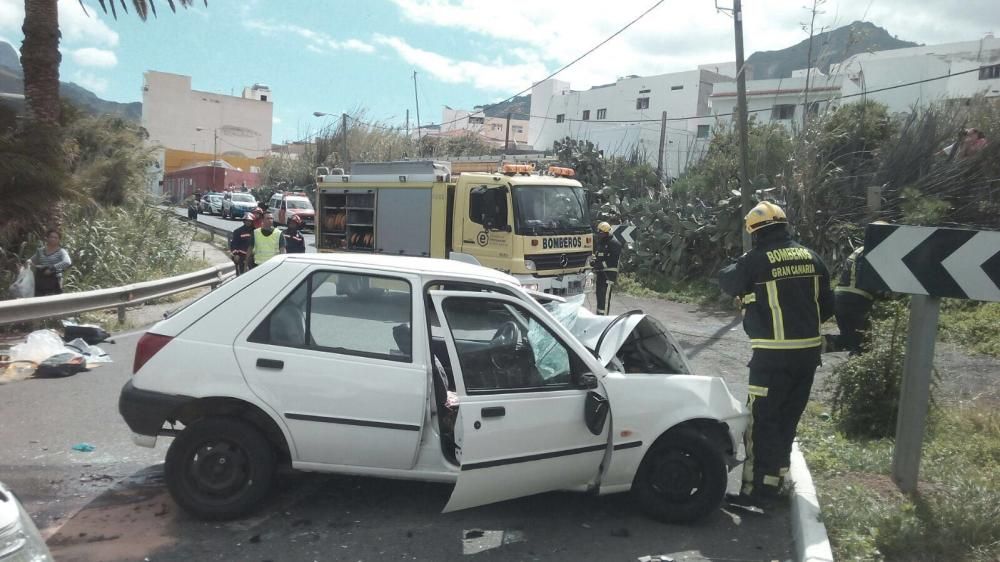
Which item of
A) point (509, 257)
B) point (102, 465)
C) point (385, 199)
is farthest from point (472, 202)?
point (102, 465)

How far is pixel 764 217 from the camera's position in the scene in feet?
16.1

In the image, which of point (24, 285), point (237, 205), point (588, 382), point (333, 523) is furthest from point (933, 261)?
point (237, 205)

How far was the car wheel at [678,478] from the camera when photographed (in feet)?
14.7

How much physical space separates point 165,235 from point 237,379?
45.3 ft

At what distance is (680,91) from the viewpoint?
55125 millimetres

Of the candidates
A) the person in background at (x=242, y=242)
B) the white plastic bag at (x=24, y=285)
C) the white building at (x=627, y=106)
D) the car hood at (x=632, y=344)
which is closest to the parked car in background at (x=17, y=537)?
the car hood at (x=632, y=344)

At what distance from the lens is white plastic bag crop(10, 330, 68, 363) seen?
303 inches

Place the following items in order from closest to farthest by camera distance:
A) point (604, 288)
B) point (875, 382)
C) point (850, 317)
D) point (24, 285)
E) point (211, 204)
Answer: point (850, 317)
point (875, 382)
point (24, 285)
point (604, 288)
point (211, 204)

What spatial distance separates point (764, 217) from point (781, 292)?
20.1 inches

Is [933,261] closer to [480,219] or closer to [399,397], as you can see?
[399,397]

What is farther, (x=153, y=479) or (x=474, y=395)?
(x=153, y=479)

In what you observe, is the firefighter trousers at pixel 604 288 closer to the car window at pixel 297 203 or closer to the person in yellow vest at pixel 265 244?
the person in yellow vest at pixel 265 244

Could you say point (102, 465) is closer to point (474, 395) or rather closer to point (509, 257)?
point (474, 395)

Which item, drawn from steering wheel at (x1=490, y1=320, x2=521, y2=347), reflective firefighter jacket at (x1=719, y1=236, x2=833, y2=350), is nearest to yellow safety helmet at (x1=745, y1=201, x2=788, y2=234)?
reflective firefighter jacket at (x1=719, y1=236, x2=833, y2=350)
